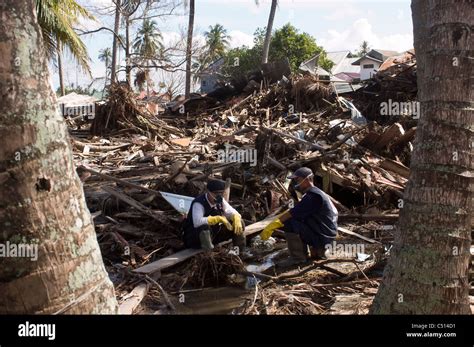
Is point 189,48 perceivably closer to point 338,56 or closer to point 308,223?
point 308,223

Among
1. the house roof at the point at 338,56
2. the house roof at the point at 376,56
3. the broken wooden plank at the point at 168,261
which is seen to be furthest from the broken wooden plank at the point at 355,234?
the house roof at the point at 338,56

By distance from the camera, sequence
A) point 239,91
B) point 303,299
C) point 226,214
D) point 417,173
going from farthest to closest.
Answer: point 239,91 → point 226,214 → point 303,299 → point 417,173

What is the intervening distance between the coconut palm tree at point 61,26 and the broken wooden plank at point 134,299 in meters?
8.67

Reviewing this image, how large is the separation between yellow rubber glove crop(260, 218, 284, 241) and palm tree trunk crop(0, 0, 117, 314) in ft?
15.0

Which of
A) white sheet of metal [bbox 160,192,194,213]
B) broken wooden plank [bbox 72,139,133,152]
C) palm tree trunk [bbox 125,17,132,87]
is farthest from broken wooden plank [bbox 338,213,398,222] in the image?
palm tree trunk [bbox 125,17,132,87]

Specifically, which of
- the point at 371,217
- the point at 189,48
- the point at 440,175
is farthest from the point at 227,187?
the point at 189,48

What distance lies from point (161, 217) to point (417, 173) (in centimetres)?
545

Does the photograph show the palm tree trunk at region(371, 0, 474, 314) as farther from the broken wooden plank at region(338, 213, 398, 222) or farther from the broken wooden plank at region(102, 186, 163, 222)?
the broken wooden plank at region(102, 186, 163, 222)

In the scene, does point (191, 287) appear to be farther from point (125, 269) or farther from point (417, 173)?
point (417, 173)

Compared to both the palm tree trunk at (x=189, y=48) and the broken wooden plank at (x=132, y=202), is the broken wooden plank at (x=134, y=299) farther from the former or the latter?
the palm tree trunk at (x=189, y=48)

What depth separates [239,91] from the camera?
2092cm

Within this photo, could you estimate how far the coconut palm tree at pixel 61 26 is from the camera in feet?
43.1

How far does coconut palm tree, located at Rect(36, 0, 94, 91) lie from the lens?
43.1 feet
